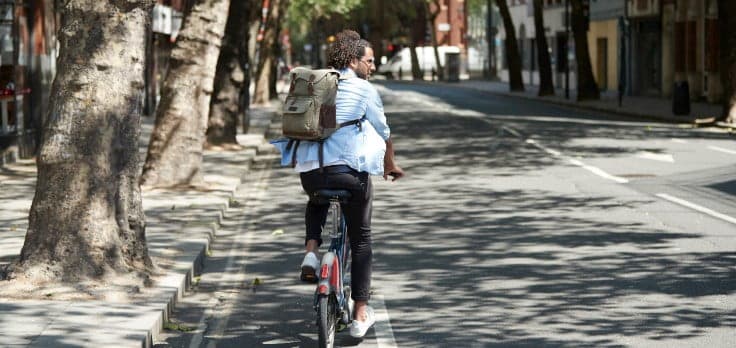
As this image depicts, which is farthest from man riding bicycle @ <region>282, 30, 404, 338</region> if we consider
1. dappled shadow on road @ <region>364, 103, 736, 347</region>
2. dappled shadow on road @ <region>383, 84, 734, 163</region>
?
dappled shadow on road @ <region>383, 84, 734, 163</region>

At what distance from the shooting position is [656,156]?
23.0 meters

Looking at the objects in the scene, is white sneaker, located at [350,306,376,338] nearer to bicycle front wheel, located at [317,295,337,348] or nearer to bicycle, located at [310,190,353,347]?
bicycle, located at [310,190,353,347]

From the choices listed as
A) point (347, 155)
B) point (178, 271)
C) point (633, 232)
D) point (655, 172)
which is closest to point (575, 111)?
point (655, 172)

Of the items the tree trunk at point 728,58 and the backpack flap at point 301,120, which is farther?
the tree trunk at point 728,58

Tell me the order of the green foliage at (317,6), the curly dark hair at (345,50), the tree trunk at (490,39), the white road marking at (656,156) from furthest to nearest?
the tree trunk at (490,39) < the green foliage at (317,6) < the white road marking at (656,156) < the curly dark hair at (345,50)

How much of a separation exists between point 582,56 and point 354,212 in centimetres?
4244

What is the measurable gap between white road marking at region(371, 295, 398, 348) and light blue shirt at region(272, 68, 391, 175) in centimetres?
109

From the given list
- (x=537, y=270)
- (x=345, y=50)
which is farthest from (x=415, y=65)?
(x=345, y=50)

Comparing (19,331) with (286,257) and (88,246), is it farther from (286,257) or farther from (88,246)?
(286,257)

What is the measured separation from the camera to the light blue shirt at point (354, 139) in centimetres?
767

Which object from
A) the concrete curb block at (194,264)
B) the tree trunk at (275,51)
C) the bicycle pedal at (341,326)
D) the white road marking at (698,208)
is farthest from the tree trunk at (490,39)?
the bicycle pedal at (341,326)

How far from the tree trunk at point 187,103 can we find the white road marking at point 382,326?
806cm

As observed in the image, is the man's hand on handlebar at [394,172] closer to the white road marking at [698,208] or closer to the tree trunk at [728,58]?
the white road marking at [698,208]

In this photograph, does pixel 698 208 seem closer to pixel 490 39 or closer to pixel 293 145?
pixel 293 145
